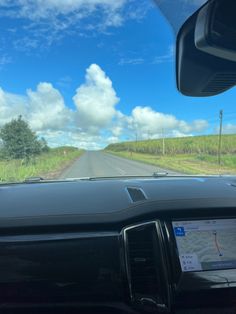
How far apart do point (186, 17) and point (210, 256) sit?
2.75 feet

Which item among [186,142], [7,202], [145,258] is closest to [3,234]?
[7,202]

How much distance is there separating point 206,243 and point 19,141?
167 ft

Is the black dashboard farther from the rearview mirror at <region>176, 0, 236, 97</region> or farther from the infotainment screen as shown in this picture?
the rearview mirror at <region>176, 0, 236, 97</region>

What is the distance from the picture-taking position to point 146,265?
1.58 m

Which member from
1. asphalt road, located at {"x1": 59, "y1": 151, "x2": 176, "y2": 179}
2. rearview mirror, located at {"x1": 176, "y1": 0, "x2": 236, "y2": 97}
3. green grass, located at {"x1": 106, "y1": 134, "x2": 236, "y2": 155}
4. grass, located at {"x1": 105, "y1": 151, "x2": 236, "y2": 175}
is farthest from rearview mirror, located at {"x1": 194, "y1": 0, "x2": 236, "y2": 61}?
green grass, located at {"x1": 106, "y1": 134, "x2": 236, "y2": 155}

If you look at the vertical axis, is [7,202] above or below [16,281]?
above

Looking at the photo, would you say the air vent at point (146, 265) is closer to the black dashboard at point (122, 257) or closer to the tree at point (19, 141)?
the black dashboard at point (122, 257)

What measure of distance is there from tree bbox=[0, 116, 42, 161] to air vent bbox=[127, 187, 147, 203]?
4534 centimetres

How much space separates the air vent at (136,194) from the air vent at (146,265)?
0.25 meters

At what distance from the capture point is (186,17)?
4.65 ft

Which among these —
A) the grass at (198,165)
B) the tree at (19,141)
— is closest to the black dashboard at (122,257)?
the grass at (198,165)

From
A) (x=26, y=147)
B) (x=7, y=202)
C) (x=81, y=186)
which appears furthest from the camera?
(x=26, y=147)

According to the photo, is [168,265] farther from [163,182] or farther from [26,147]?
[26,147]

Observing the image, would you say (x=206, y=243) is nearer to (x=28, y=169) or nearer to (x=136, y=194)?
(x=136, y=194)
